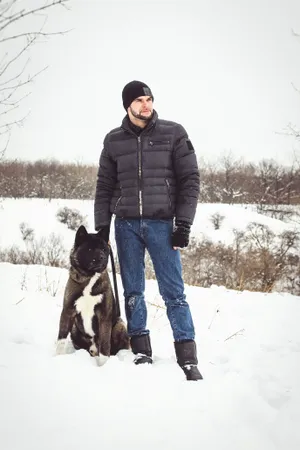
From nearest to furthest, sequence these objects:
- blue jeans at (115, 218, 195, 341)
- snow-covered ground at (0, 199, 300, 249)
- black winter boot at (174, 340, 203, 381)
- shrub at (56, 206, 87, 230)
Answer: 1. black winter boot at (174, 340, 203, 381)
2. blue jeans at (115, 218, 195, 341)
3. snow-covered ground at (0, 199, 300, 249)
4. shrub at (56, 206, 87, 230)

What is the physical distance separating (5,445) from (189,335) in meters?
1.58

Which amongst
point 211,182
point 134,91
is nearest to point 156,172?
point 134,91

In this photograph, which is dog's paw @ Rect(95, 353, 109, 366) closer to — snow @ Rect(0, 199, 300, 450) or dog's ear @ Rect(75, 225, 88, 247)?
snow @ Rect(0, 199, 300, 450)

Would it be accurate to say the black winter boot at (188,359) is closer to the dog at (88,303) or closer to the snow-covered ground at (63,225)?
the dog at (88,303)

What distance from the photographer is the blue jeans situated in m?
2.86

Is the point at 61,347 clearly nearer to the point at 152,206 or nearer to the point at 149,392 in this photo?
the point at 149,392

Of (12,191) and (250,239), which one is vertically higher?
(12,191)

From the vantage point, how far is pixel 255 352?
125 inches

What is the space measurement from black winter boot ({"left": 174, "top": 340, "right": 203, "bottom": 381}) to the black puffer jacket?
3.30 ft

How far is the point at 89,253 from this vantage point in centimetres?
292

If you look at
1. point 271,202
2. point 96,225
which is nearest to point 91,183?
point 271,202

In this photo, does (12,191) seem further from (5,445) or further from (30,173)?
(5,445)

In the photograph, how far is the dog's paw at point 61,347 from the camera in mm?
2801

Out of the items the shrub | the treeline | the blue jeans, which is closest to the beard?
the blue jeans
